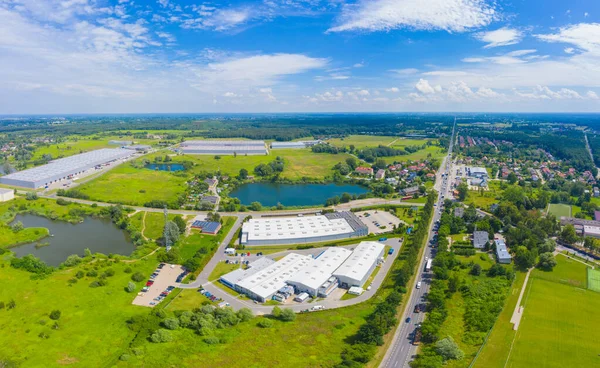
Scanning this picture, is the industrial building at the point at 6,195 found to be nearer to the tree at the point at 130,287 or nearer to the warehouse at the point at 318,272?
the tree at the point at 130,287

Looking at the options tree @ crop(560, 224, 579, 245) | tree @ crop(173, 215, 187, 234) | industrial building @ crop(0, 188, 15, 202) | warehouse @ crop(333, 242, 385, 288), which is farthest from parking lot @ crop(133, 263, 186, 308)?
tree @ crop(560, 224, 579, 245)

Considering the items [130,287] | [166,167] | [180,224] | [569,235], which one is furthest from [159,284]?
[166,167]

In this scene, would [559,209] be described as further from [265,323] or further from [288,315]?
[265,323]

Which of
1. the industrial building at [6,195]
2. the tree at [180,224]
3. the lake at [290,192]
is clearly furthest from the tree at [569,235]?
the industrial building at [6,195]

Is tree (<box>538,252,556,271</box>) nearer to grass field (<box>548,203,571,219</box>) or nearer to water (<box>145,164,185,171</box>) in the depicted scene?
grass field (<box>548,203,571,219</box>)

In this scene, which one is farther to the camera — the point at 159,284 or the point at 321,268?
the point at 321,268
